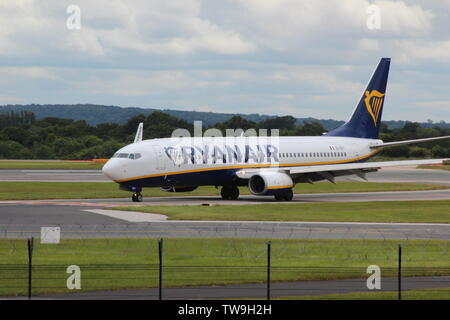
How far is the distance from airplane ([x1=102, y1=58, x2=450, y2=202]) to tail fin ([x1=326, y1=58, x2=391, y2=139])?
1185mm

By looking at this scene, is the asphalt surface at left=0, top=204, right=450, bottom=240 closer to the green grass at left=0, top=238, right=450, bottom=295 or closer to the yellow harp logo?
the green grass at left=0, top=238, right=450, bottom=295

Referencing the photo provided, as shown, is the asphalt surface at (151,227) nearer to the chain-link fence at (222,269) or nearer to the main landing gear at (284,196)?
the chain-link fence at (222,269)

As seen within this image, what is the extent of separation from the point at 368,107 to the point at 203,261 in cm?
4584

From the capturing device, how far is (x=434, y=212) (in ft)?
174

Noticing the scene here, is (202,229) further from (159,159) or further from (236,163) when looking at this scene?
(236,163)

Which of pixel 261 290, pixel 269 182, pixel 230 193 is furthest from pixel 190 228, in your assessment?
pixel 230 193

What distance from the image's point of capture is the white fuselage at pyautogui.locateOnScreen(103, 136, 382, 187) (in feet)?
192

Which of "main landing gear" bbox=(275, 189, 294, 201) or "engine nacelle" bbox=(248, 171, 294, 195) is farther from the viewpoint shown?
→ "main landing gear" bbox=(275, 189, 294, 201)

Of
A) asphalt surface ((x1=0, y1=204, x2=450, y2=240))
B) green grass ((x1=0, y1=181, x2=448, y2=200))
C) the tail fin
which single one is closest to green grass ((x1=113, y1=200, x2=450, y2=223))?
asphalt surface ((x1=0, y1=204, x2=450, y2=240))

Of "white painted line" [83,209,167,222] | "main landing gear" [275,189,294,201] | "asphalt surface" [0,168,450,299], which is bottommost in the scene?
"asphalt surface" [0,168,450,299]

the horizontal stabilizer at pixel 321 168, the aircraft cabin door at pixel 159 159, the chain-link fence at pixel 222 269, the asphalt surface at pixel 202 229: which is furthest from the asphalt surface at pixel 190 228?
the horizontal stabilizer at pixel 321 168

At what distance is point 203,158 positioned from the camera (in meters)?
61.0
